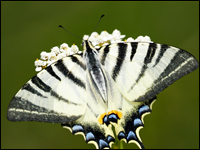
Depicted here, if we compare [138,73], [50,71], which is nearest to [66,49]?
[50,71]

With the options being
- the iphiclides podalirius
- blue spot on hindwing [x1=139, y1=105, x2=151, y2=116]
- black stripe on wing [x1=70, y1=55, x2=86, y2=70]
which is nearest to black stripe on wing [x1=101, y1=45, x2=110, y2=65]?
the iphiclides podalirius

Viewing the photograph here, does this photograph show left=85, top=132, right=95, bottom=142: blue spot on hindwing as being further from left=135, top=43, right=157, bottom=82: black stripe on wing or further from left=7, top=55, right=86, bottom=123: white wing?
left=135, top=43, right=157, bottom=82: black stripe on wing

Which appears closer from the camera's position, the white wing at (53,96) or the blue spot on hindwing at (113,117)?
the white wing at (53,96)

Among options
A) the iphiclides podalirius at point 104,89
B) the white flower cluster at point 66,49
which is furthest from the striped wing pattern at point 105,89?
the white flower cluster at point 66,49

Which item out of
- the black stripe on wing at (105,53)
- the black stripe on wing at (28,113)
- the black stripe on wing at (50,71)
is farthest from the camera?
the black stripe on wing at (105,53)

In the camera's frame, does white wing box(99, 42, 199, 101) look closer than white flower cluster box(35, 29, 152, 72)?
Yes

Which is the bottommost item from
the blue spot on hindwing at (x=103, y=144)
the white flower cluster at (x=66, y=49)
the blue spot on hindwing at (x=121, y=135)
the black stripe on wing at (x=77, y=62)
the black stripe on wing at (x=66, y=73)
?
the blue spot on hindwing at (x=103, y=144)

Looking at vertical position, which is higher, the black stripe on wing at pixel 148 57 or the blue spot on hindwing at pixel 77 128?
the black stripe on wing at pixel 148 57

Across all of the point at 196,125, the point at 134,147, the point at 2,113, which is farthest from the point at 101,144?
the point at 2,113

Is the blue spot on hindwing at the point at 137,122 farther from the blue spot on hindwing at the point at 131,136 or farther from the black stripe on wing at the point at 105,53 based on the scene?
the black stripe on wing at the point at 105,53
